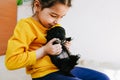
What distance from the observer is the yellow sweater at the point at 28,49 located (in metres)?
0.79

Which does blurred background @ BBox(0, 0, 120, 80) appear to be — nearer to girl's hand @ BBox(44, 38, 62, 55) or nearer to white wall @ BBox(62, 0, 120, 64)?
white wall @ BBox(62, 0, 120, 64)

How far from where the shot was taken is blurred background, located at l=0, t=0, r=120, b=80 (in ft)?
5.22

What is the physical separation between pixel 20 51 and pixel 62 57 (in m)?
0.16

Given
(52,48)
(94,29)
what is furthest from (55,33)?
(94,29)

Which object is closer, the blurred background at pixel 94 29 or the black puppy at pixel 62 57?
the black puppy at pixel 62 57

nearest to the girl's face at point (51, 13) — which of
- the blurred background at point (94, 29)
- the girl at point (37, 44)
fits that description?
the girl at point (37, 44)

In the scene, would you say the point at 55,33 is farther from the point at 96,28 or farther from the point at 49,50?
the point at 96,28

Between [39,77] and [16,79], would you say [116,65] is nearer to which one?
[16,79]

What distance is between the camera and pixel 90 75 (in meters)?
0.97

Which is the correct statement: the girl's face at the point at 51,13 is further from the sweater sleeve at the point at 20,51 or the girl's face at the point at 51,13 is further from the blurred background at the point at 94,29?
the blurred background at the point at 94,29

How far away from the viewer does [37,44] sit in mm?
890

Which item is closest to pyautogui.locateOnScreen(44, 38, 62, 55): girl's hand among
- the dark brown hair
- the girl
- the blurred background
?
the girl

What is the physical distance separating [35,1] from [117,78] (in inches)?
31.5

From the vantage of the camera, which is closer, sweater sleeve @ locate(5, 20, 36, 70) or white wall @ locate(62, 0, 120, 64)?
sweater sleeve @ locate(5, 20, 36, 70)
